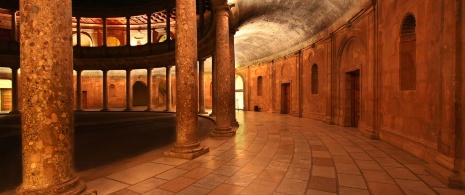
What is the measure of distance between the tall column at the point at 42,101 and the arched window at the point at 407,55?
7.80 m

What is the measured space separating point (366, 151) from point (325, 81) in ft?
24.2

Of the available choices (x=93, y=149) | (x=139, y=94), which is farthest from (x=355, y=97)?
(x=139, y=94)

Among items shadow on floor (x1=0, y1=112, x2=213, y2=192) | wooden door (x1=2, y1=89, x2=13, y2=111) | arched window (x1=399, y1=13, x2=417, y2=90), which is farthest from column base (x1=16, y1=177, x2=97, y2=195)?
wooden door (x1=2, y1=89, x2=13, y2=111)

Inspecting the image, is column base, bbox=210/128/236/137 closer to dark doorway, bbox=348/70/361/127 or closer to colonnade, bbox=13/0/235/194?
colonnade, bbox=13/0/235/194

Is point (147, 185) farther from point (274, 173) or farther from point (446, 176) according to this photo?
point (446, 176)

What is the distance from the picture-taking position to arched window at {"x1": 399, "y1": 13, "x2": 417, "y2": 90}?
21.9 ft

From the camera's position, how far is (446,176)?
13.2 feet

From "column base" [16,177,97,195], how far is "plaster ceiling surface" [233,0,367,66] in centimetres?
929

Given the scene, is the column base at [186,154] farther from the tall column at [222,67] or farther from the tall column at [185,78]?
the tall column at [222,67]

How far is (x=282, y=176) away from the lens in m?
4.36

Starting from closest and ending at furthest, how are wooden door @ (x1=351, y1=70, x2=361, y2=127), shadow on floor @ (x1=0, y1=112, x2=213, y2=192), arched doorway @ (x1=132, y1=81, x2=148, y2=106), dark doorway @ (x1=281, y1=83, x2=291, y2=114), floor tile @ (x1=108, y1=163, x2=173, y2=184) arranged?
floor tile @ (x1=108, y1=163, x2=173, y2=184) → shadow on floor @ (x1=0, y1=112, x2=213, y2=192) → wooden door @ (x1=351, y1=70, x2=361, y2=127) → dark doorway @ (x1=281, y1=83, x2=291, y2=114) → arched doorway @ (x1=132, y1=81, x2=148, y2=106)

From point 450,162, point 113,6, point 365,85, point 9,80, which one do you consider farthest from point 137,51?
point 450,162

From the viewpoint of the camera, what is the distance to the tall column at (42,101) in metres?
2.95

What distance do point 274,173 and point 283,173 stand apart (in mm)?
165
